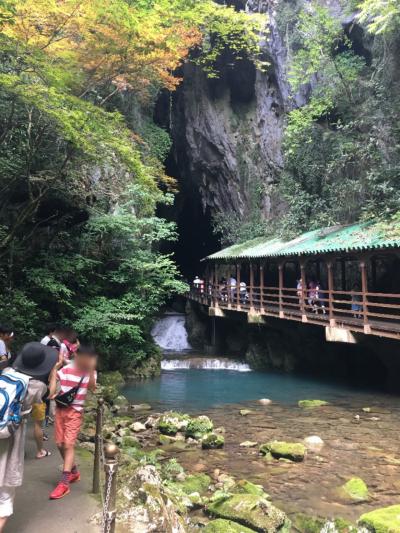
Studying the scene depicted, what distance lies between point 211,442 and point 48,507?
16.5 ft

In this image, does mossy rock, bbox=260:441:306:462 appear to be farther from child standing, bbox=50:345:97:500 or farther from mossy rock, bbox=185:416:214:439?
child standing, bbox=50:345:97:500

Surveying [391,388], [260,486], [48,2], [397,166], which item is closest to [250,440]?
[260,486]

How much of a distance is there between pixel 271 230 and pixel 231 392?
13530 mm

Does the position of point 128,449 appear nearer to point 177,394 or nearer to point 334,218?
point 177,394

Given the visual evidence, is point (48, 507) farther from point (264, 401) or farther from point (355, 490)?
point (264, 401)

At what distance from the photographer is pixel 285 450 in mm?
8180

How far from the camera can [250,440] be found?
9.30 m

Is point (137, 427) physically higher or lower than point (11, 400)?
lower

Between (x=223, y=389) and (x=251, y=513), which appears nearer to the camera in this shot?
(x=251, y=513)

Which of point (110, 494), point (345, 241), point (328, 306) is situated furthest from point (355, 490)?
point (328, 306)

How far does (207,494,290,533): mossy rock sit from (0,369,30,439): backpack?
3444mm

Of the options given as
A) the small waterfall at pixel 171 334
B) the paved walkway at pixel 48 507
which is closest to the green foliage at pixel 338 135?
the small waterfall at pixel 171 334

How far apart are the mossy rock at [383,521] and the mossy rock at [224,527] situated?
1.48 meters

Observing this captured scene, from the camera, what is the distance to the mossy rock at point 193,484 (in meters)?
6.44
